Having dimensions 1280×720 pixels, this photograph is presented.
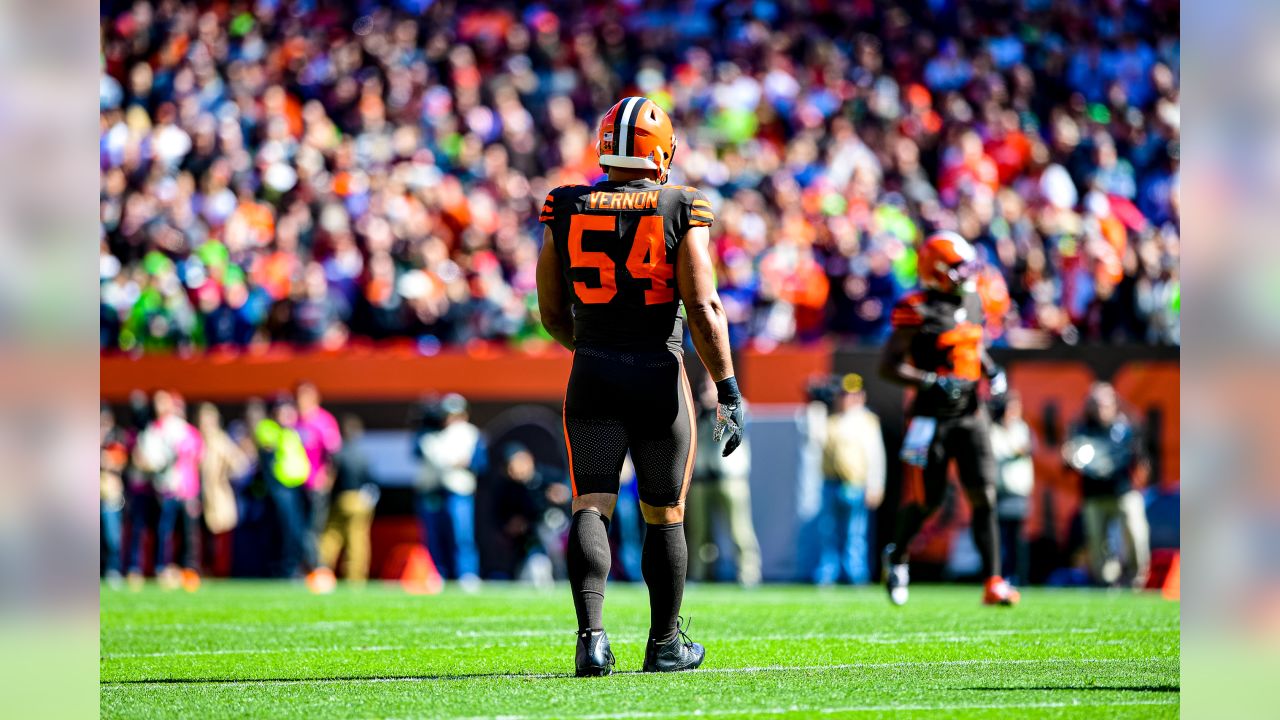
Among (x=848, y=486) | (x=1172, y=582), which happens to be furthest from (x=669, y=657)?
(x=848, y=486)

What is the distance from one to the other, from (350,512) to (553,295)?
37.8 feet

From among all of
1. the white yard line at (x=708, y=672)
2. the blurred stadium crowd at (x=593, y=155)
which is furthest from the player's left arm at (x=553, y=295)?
the blurred stadium crowd at (x=593, y=155)

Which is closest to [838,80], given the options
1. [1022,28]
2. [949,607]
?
[1022,28]

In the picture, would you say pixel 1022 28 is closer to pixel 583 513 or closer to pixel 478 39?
pixel 478 39

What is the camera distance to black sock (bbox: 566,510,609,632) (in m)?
6.95

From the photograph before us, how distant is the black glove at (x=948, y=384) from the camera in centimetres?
1156

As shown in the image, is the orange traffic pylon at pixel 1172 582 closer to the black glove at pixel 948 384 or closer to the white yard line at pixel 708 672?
the black glove at pixel 948 384

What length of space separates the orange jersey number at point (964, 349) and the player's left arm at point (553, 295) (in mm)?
4700

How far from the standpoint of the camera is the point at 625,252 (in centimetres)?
705

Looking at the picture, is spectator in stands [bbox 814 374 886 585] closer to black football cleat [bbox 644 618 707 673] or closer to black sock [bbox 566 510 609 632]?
black football cleat [bbox 644 618 707 673]

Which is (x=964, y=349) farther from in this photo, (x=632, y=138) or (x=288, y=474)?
(x=288, y=474)

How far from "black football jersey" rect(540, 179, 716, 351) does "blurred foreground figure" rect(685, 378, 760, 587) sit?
387 inches

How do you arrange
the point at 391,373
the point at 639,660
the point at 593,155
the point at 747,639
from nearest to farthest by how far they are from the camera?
1. the point at 639,660
2. the point at 747,639
3. the point at 391,373
4. the point at 593,155

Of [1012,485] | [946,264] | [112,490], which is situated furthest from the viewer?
[112,490]
